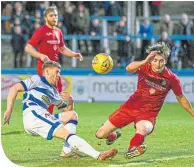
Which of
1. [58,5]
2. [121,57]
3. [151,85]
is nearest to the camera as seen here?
[151,85]

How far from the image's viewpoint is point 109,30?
24875mm

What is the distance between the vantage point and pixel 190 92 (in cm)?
2125

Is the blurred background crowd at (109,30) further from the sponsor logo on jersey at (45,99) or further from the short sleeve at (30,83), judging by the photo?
the short sleeve at (30,83)

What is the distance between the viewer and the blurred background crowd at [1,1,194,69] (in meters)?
23.2

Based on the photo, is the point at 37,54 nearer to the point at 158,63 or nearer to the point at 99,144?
the point at 99,144

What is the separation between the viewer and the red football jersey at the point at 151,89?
35.1ft

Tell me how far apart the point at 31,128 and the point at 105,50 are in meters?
13.5

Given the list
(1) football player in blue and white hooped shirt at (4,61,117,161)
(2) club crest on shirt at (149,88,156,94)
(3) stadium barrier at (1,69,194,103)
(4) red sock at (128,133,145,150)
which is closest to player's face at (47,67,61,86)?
(1) football player in blue and white hooped shirt at (4,61,117,161)

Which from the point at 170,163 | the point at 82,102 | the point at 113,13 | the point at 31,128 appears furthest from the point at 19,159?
the point at 113,13

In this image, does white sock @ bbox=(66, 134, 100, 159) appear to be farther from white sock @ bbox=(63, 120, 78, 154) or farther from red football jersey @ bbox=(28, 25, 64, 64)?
red football jersey @ bbox=(28, 25, 64, 64)

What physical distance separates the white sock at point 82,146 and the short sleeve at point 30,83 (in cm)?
81

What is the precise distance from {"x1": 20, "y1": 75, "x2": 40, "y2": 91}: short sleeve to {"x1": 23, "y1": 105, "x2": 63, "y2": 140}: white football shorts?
0.26m

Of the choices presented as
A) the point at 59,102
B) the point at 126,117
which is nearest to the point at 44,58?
the point at 59,102

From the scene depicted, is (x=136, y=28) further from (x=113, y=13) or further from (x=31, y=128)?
(x=31, y=128)
